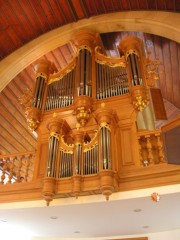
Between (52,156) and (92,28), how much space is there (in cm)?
462

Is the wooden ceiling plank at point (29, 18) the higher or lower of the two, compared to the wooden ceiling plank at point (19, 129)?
higher

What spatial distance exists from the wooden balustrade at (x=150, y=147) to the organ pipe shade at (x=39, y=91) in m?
2.71

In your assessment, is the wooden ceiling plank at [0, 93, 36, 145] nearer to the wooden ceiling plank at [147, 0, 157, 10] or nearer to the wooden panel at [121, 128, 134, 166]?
the wooden panel at [121, 128, 134, 166]

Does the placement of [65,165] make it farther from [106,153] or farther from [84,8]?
[84,8]

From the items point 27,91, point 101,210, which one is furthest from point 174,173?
point 27,91

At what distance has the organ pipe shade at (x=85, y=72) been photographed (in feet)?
22.3

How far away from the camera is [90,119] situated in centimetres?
666

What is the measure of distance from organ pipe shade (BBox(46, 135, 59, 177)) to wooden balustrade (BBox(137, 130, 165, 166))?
1703 millimetres

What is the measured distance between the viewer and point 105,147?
17.4 ft

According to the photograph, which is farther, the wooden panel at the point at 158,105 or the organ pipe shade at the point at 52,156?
the wooden panel at the point at 158,105

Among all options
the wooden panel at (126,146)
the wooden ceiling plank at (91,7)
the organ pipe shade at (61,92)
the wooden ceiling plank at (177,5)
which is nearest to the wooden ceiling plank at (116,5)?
the wooden ceiling plank at (91,7)

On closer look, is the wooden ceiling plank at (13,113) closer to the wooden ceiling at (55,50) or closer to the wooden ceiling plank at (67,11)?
the wooden ceiling at (55,50)

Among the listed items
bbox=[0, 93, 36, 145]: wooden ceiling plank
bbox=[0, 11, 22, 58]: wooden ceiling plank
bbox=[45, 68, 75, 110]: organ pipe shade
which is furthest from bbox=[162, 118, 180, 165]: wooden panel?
bbox=[0, 93, 36, 145]: wooden ceiling plank

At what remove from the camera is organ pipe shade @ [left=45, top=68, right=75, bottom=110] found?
7.01 meters
